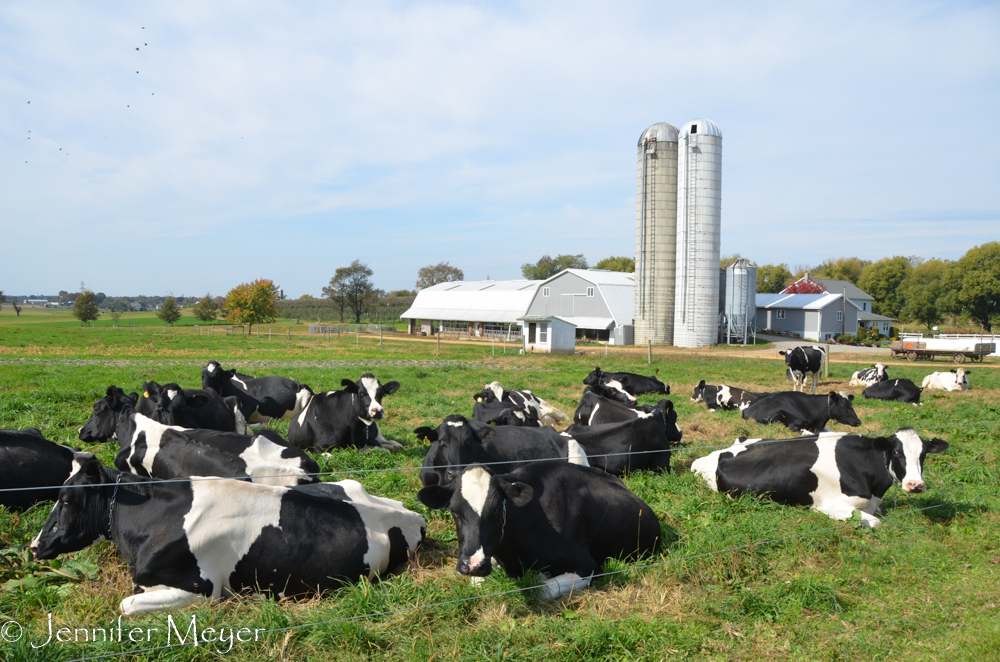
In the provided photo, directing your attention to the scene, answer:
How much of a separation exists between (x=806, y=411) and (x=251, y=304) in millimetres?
60765

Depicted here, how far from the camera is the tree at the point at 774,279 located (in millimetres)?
92938

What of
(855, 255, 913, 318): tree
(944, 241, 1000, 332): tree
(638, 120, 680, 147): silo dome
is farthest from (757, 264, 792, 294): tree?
(638, 120, 680, 147): silo dome

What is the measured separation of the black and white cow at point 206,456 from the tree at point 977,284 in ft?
246

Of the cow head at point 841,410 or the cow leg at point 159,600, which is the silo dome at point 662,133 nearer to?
the cow head at point 841,410

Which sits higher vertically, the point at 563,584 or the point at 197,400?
the point at 197,400

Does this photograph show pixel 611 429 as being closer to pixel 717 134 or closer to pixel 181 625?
pixel 181 625

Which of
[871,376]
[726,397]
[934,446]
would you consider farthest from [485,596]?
[871,376]

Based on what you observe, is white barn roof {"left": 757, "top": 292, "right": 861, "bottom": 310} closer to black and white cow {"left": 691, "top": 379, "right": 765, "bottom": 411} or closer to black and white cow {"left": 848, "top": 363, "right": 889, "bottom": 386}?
black and white cow {"left": 848, "top": 363, "right": 889, "bottom": 386}

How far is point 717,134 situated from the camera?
1794 inches

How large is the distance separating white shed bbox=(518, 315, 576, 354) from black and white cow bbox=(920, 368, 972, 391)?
21.7 m

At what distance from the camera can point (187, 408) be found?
31.7 ft

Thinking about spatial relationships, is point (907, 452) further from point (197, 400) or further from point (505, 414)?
point (197, 400)

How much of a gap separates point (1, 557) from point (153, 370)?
53.8 ft

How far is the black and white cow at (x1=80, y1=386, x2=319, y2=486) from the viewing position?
675 centimetres
